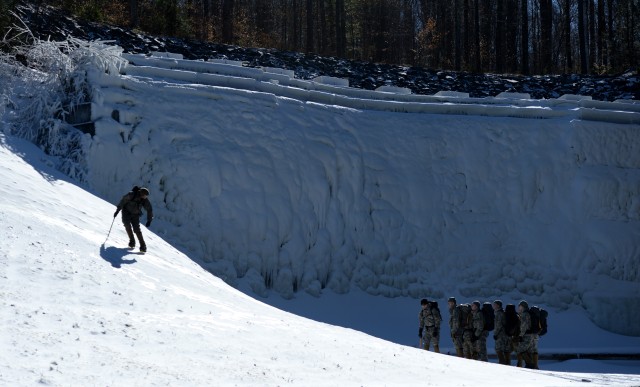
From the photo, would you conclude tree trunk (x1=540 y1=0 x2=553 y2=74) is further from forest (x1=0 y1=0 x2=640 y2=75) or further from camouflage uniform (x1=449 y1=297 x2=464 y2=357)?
camouflage uniform (x1=449 y1=297 x2=464 y2=357)

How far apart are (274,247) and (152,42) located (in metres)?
9.85

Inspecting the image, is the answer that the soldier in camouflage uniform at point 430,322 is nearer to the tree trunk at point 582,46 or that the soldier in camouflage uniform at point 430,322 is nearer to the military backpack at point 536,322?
the military backpack at point 536,322

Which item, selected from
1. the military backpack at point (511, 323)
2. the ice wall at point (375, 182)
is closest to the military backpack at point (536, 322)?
the military backpack at point (511, 323)

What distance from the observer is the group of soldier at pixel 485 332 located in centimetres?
1551

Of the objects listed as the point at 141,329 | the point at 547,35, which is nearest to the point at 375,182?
the point at 141,329

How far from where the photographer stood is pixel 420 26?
5378 centimetres

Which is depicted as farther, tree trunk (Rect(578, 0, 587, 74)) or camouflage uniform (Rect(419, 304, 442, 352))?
tree trunk (Rect(578, 0, 587, 74))

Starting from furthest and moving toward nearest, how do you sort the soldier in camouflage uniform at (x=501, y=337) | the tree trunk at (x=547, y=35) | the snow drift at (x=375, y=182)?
1. the tree trunk at (x=547, y=35)
2. the snow drift at (x=375, y=182)
3. the soldier in camouflage uniform at (x=501, y=337)

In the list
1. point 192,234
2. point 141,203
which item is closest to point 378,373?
point 141,203

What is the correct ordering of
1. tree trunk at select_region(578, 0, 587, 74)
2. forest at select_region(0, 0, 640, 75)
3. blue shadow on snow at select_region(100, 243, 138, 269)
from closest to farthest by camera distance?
1. blue shadow on snow at select_region(100, 243, 138, 269)
2. forest at select_region(0, 0, 640, 75)
3. tree trunk at select_region(578, 0, 587, 74)

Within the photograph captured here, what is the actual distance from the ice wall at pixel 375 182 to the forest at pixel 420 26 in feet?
31.7

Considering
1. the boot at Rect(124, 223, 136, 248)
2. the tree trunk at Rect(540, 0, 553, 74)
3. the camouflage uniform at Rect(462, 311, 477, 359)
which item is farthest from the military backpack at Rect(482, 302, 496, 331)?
the tree trunk at Rect(540, 0, 553, 74)

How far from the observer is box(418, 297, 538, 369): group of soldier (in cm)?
1551

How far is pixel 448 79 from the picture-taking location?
98.3 ft
